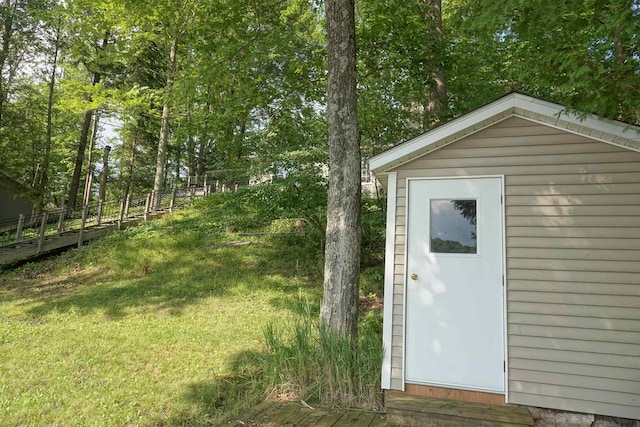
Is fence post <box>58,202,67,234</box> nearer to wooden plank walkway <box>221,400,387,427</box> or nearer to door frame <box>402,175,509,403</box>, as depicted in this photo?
wooden plank walkway <box>221,400,387,427</box>

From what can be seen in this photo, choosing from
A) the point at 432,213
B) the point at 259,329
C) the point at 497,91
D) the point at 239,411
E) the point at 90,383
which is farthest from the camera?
the point at 497,91

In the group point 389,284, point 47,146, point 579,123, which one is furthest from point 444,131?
point 47,146

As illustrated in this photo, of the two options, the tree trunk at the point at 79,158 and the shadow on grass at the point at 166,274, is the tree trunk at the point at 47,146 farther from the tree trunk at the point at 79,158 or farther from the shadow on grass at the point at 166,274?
the shadow on grass at the point at 166,274

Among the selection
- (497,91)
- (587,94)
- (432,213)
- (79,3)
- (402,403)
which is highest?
(79,3)

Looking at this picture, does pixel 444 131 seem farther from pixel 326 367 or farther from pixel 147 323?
pixel 147 323

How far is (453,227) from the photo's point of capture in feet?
12.2

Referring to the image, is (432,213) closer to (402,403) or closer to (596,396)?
(402,403)

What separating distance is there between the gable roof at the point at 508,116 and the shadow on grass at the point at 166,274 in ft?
11.5

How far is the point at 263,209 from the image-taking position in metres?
8.20

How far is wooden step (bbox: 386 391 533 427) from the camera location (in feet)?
9.88

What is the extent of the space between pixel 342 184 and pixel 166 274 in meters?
6.04

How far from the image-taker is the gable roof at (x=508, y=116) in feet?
10.9

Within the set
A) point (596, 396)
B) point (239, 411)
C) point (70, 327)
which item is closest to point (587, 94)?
point (596, 396)

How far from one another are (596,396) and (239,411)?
320 centimetres
